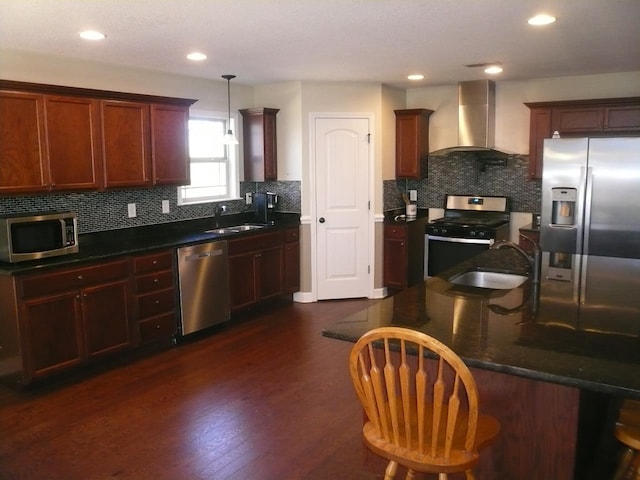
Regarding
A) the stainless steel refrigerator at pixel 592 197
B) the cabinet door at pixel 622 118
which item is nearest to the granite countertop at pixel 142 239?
the stainless steel refrigerator at pixel 592 197

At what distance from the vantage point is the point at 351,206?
20.1ft

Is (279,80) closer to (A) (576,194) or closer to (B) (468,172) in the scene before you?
(B) (468,172)

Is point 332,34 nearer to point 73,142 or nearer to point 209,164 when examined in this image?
point 73,142

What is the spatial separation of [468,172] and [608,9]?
11.0ft

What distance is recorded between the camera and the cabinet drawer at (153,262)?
432 centimetres

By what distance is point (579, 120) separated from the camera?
5.42 metres

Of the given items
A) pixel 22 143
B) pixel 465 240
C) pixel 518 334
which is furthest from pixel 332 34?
pixel 465 240

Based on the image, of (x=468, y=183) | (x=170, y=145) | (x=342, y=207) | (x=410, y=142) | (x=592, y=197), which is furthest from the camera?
(x=468, y=183)

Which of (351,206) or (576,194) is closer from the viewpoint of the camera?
(576,194)

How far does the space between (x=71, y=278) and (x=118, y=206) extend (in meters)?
1.13

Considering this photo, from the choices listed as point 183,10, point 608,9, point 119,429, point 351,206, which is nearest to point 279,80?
point 351,206

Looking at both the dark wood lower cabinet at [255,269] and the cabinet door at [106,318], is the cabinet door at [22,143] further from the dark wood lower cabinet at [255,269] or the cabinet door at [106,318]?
the dark wood lower cabinet at [255,269]

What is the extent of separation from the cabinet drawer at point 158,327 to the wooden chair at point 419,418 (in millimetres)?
2875

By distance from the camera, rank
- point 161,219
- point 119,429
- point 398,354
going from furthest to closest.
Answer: point 161,219 → point 119,429 → point 398,354
